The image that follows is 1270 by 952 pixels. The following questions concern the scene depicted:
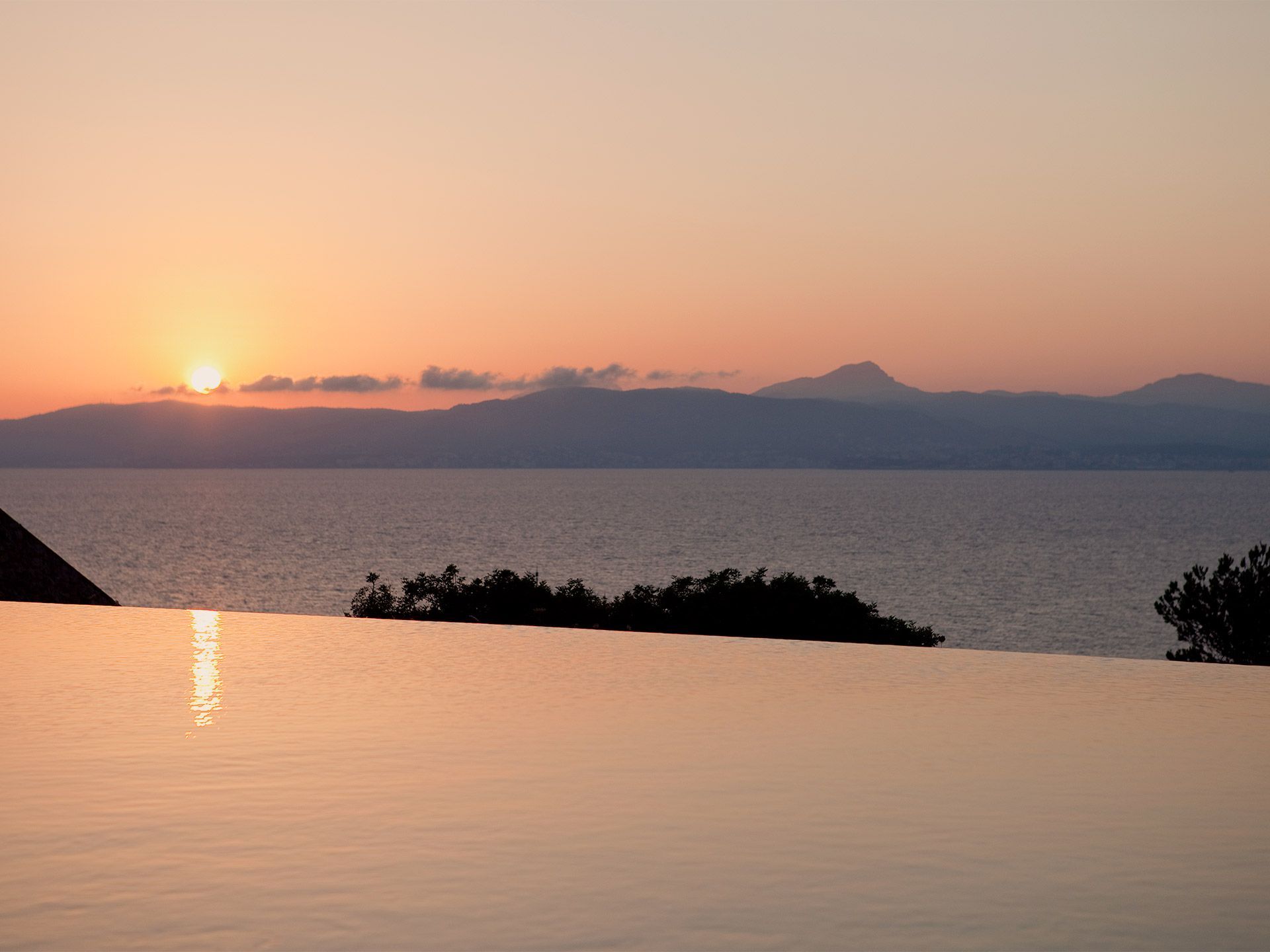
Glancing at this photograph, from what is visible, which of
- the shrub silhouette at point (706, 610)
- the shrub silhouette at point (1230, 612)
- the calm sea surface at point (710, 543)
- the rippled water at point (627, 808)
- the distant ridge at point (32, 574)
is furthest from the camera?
the calm sea surface at point (710, 543)

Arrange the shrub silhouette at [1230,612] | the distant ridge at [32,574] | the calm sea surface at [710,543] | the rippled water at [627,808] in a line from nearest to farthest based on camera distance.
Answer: the rippled water at [627,808]
the distant ridge at [32,574]
the shrub silhouette at [1230,612]
the calm sea surface at [710,543]

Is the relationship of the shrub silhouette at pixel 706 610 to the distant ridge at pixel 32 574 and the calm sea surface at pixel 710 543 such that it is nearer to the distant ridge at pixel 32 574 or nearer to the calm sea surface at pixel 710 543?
the distant ridge at pixel 32 574

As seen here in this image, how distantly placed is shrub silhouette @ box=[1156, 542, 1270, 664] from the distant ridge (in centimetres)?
1670

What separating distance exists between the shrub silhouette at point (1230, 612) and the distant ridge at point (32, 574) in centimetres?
1670

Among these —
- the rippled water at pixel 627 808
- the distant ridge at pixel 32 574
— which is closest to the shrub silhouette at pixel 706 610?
the distant ridge at pixel 32 574

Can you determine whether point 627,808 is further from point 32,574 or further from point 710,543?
point 710,543

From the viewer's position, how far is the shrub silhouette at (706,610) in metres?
22.2

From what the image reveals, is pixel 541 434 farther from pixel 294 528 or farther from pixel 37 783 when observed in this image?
pixel 37 783

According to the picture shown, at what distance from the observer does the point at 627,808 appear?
532cm

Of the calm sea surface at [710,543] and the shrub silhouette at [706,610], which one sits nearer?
the shrub silhouette at [706,610]

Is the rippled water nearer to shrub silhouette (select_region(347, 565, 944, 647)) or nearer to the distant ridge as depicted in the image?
the distant ridge

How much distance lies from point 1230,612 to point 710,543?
165 ft

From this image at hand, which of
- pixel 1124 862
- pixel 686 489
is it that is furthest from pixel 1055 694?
pixel 686 489

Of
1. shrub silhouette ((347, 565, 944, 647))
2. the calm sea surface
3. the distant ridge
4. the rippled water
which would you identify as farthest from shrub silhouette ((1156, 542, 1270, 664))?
the calm sea surface
